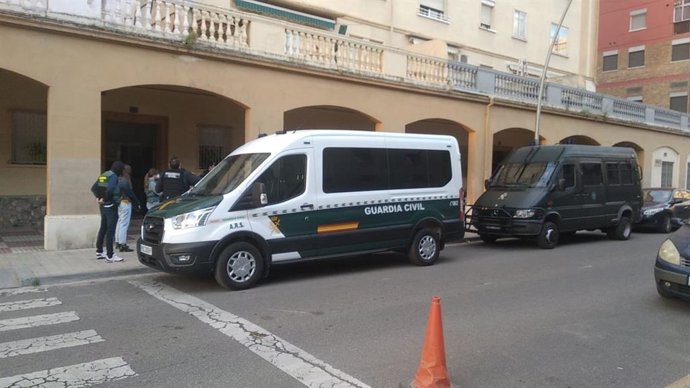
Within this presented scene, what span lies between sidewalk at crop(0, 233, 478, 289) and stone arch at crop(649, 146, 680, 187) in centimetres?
2452

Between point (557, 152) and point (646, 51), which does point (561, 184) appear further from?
point (646, 51)

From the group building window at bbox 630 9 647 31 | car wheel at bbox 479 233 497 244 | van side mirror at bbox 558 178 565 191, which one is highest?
building window at bbox 630 9 647 31

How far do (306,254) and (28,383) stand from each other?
4.44m

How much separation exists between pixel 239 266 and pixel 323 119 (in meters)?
10.6

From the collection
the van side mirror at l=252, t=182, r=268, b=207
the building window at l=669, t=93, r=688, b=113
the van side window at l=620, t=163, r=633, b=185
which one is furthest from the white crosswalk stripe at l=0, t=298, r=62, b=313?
the building window at l=669, t=93, r=688, b=113

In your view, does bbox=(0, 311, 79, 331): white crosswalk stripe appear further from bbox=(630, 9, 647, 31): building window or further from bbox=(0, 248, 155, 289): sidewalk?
bbox=(630, 9, 647, 31): building window

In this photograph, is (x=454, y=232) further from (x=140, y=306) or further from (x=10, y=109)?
(x=10, y=109)

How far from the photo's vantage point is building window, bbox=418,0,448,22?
2055 cm

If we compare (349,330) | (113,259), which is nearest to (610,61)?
(113,259)

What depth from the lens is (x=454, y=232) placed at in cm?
1011

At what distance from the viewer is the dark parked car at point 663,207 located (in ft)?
52.0

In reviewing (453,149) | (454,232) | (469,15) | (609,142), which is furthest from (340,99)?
(609,142)

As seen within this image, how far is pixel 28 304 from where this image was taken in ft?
22.4

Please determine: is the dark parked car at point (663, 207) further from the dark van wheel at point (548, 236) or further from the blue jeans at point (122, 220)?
the blue jeans at point (122, 220)
